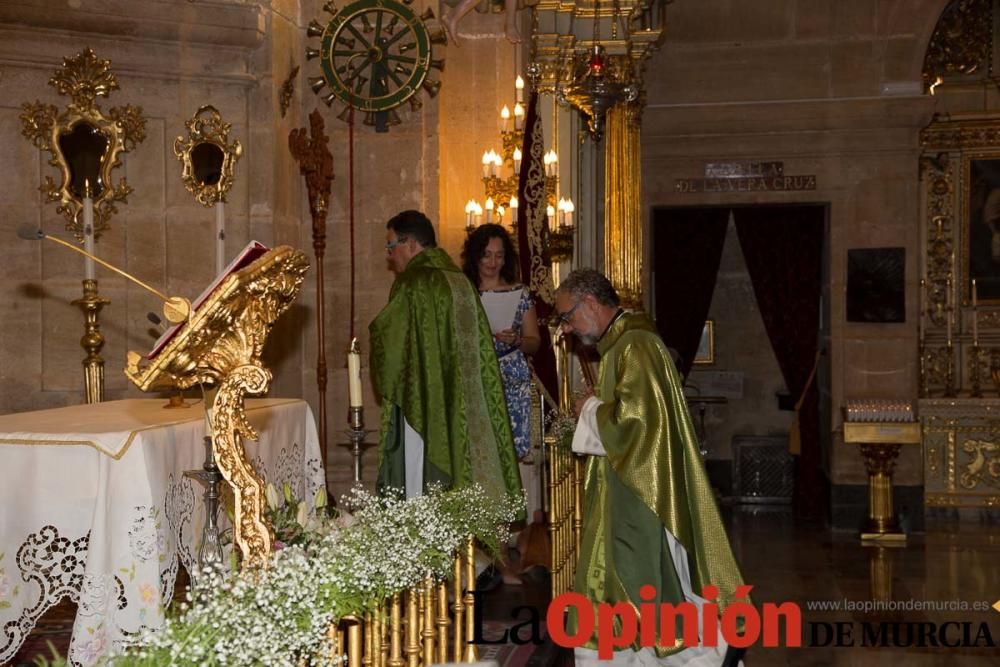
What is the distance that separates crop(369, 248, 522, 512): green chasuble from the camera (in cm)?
576

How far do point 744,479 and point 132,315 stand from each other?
6.91 metres

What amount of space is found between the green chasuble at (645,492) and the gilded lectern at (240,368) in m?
2.10

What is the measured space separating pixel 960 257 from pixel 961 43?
2.10 meters

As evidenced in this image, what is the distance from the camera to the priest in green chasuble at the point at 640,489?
5039 millimetres

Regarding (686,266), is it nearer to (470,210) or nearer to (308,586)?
(470,210)

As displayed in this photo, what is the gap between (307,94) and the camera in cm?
893

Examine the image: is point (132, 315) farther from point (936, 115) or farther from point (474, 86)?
point (936, 115)

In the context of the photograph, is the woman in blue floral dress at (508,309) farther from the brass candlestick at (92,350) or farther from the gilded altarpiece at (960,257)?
the gilded altarpiece at (960,257)

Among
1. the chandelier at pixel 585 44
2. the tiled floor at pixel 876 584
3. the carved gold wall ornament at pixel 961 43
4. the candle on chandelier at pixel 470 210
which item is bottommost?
the tiled floor at pixel 876 584

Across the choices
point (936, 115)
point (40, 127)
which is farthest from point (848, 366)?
point (40, 127)

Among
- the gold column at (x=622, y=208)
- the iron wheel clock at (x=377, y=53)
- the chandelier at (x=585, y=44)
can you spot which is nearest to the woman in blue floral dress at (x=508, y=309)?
the chandelier at (x=585, y=44)

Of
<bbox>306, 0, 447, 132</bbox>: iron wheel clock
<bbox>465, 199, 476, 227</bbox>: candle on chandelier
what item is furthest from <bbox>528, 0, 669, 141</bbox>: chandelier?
<bbox>306, 0, 447, 132</bbox>: iron wheel clock

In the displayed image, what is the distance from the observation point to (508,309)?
683 centimetres

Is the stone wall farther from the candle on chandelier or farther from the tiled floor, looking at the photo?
the candle on chandelier
